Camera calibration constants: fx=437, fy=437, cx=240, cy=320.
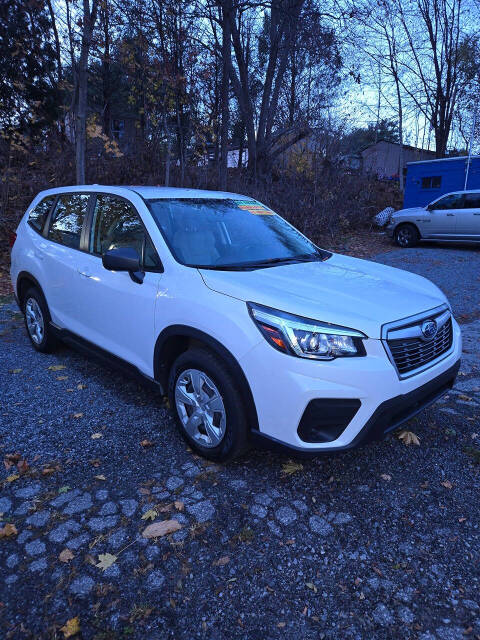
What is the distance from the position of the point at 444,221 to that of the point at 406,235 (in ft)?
4.18

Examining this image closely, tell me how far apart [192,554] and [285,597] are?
1.64 ft

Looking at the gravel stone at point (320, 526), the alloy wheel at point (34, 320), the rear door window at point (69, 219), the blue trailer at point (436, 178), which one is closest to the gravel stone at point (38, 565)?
the gravel stone at point (320, 526)

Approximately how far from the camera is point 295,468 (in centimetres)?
284

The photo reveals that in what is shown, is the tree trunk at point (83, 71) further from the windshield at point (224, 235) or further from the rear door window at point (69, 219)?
the windshield at point (224, 235)

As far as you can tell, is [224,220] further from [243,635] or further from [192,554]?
[243,635]

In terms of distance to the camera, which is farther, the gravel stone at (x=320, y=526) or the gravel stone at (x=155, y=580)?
the gravel stone at (x=320, y=526)

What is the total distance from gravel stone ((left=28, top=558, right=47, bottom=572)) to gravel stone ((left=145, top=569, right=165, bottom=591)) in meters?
0.51

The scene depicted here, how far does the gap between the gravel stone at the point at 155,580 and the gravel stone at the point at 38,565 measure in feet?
1.68

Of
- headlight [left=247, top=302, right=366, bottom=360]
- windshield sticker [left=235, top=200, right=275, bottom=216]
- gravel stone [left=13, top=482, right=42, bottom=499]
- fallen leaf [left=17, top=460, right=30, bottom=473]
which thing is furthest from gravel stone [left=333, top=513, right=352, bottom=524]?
windshield sticker [left=235, top=200, right=275, bottom=216]

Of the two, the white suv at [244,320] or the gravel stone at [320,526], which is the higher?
the white suv at [244,320]

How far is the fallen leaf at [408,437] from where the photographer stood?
3.17 meters

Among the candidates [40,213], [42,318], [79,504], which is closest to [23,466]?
[79,504]

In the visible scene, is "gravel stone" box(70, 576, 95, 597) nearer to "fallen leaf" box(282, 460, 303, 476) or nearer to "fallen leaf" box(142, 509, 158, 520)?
"fallen leaf" box(142, 509, 158, 520)

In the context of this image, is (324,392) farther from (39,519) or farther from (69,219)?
(69,219)
